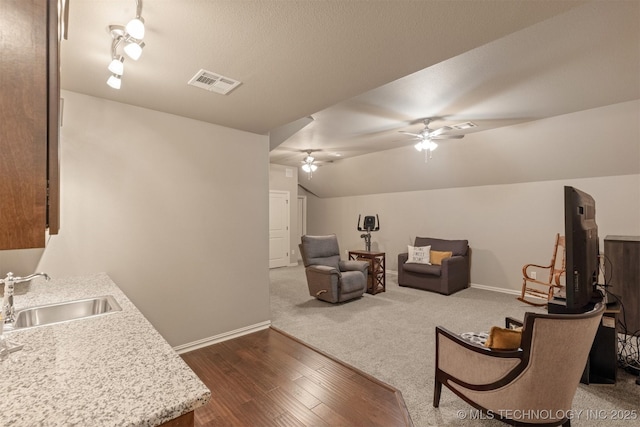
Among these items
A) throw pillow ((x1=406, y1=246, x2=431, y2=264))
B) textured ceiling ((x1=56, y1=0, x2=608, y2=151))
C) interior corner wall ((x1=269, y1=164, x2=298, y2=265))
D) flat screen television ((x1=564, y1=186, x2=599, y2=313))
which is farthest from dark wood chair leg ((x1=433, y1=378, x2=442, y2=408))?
interior corner wall ((x1=269, y1=164, x2=298, y2=265))

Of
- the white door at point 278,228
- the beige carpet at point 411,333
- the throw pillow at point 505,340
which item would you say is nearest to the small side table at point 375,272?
the beige carpet at point 411,333

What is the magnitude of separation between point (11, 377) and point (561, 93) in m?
4.46

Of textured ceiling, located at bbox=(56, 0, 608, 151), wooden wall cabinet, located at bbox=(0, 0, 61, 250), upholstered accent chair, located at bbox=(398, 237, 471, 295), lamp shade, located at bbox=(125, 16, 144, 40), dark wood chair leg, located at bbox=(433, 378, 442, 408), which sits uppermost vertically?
textured ceiling, located at bbox=(56, 0, 608, 151)

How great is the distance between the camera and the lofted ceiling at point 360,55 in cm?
147

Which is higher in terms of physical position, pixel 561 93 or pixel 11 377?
pixel 561 93

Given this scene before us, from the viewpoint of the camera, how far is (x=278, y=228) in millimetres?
7613

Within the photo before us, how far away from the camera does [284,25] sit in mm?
1564

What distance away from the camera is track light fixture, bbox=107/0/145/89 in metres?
1.29

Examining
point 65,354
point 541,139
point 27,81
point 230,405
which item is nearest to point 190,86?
point 27,81

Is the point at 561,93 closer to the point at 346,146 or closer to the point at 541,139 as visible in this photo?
the point at 541,139

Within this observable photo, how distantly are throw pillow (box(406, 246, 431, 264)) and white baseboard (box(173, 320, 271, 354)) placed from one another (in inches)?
125

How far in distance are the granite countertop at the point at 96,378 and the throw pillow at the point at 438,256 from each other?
500 centimetres

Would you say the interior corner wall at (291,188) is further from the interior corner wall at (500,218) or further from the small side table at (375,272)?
the small side table at (375,272)

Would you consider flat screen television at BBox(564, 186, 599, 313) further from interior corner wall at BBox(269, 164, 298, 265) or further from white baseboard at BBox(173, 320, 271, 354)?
interior corner wall at BBox(269, 164, 298, 265)
